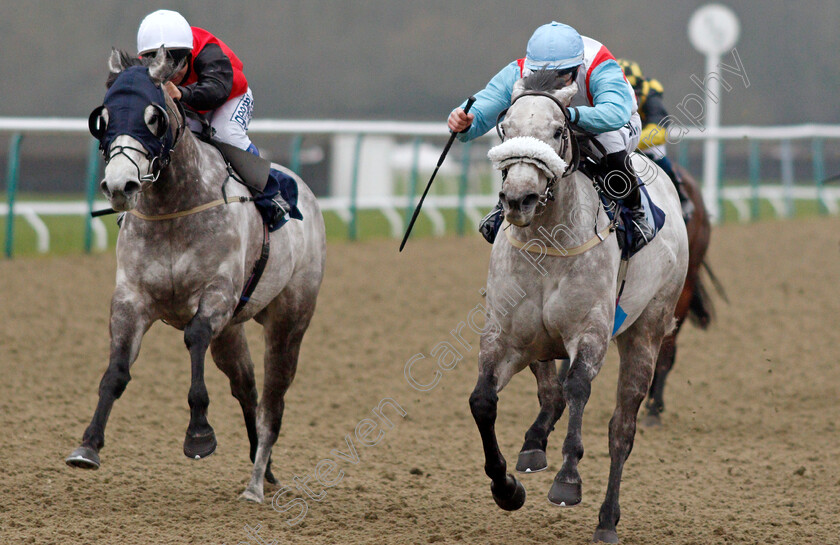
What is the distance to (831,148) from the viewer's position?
16.6 meters

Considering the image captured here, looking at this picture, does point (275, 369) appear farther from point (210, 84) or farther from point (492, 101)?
point (492, 101)

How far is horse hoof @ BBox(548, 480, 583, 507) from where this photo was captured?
13.1 ft

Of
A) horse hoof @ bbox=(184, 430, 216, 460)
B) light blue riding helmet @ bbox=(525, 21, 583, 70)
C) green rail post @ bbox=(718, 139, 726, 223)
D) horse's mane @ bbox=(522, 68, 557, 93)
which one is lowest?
horse hoof @ bbox=(184, 430, 216, 460)

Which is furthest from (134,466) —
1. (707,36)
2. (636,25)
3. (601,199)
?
(636,25)

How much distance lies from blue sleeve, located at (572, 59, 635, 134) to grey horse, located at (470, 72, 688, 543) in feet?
0.39

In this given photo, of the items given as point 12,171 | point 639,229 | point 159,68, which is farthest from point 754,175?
point 159,68

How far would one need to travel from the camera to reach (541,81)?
13.3 feet

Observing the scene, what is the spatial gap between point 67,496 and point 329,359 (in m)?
3.58

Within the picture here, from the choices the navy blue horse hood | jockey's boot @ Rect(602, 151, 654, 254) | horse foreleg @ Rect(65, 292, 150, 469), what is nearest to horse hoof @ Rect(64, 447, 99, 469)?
horse foreleg @ Rect(65, 292, 150, 469)

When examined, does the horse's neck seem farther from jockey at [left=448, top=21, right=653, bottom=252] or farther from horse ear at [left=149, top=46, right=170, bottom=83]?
jockey at [left=448, top=21, right=653, bottom=252]

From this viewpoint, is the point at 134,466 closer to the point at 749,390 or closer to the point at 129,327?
the point at 129,327

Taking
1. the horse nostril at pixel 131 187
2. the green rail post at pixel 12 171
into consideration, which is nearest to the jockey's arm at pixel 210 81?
the horse nostril at pixel 131 187

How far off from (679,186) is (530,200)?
3.34 m

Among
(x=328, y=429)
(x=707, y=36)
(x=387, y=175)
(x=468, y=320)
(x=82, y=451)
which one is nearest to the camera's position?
(x=82, y=451)
